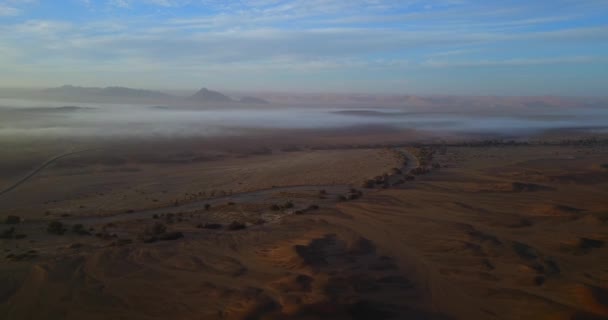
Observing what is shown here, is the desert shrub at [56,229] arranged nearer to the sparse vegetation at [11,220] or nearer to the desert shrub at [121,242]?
the sparse vegetation at [11,220]

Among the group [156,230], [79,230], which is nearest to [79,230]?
[79,230]

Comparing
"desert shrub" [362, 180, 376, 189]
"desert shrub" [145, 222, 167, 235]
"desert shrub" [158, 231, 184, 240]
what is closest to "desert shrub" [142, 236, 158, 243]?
"desert shrub" [158, 231, 184, 240]

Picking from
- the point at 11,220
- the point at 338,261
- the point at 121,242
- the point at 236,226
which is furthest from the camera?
the point at 11,220

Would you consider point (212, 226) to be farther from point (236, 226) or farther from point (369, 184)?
point (369, 184)

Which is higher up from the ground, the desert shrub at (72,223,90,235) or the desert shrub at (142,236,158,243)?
the desert shrub at (142,236,158,243)

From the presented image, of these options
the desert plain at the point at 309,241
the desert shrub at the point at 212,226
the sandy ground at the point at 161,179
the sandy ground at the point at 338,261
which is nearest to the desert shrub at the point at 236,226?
the desert plain at the point at 309,241

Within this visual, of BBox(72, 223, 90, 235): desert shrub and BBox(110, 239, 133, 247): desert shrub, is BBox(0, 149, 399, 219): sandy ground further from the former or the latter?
BBox(110, 239, 133, 247): desert shrub

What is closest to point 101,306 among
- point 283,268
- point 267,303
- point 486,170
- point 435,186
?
point 267,303

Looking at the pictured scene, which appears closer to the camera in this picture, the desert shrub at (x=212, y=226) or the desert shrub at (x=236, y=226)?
the desert shrub at (x=236, y=226)
